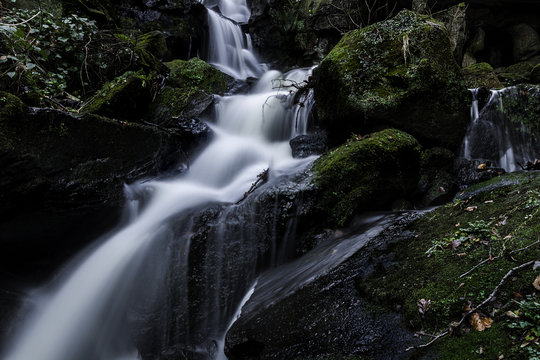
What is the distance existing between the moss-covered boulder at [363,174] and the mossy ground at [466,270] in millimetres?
1083

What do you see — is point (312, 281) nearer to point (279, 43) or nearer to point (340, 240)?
point (340, 240)

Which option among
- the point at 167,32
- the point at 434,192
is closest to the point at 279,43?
the point at 167,32

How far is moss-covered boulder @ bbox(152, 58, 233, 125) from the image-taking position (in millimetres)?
7070

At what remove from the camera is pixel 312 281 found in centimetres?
279

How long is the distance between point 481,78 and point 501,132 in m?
3.56

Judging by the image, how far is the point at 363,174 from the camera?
13.5ft

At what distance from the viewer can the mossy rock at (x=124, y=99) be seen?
565cm

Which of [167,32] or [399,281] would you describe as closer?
[399,281]

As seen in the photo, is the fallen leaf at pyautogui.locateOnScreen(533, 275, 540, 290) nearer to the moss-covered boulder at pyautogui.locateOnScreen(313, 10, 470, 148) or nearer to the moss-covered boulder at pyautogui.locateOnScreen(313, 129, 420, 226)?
the moss-covered boulder at pyautogui.locateOnScreen(313, 129, 420, 226)

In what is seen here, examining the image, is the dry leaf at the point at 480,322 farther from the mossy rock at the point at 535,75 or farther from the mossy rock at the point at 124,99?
the mossy rock at the point at 535,75

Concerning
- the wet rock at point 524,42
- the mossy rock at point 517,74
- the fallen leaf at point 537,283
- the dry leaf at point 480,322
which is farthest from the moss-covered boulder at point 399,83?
the wet rock at point 524,42

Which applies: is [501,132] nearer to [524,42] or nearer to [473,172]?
[473,172]

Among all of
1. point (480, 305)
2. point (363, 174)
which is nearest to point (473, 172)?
point (363, 174)

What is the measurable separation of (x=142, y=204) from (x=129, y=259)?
1156mm
